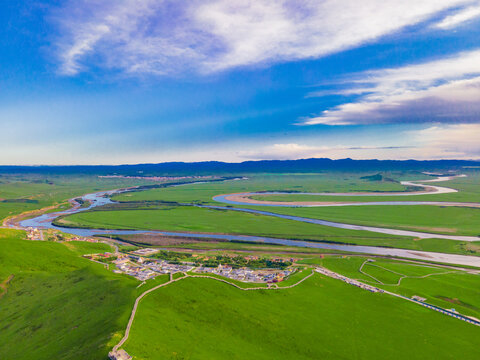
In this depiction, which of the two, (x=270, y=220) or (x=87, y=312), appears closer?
(x=87, y=312)

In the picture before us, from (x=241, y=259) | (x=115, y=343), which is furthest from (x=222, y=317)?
(x=241, y=259)

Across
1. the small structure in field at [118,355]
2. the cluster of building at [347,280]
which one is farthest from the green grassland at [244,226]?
the small structure in field at [118,355]

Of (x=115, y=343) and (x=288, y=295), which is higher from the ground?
(x=115, y=343)

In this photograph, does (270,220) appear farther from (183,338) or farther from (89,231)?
(183,338)

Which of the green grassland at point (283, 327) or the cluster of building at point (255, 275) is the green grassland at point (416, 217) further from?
the green grassland at point (283, 327)

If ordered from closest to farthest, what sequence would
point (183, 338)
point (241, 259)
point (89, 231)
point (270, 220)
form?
point (183, 338) < point (241, 259) < point (89, 231) < point (270, 220)
